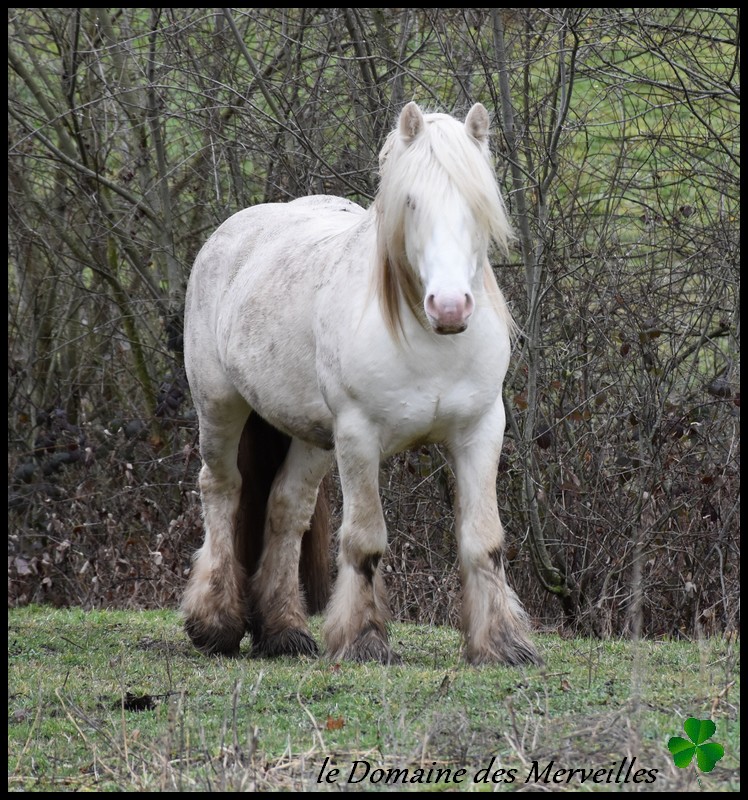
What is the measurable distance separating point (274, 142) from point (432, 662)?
15.1ft

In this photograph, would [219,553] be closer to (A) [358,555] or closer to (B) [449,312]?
(A) [358,555]

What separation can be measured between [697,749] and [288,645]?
2951 millimetres

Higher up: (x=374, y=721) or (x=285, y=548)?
(x=285, y=548)

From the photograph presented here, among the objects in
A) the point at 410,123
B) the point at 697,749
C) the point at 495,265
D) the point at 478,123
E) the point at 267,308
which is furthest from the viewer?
the point at 495,265

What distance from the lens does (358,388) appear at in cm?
474

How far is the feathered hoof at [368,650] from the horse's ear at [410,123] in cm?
203

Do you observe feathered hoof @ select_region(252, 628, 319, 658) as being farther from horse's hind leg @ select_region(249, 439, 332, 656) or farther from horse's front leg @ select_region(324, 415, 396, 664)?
horse's front leg @ select_region(324, 415, 396, 664)

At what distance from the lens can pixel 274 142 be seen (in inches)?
331

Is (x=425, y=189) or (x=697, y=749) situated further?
(x=425, y=189)

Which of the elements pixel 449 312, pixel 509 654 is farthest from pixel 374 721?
pixel 449 312

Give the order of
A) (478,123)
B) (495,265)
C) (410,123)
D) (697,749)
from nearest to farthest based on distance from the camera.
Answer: (697,749)
(410,123)
(478,123)
(495,265)

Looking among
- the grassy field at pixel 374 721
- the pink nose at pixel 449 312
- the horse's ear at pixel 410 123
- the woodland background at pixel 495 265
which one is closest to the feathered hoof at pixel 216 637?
the grassy field at pixel 374 721

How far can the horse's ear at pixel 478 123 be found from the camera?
4699mm

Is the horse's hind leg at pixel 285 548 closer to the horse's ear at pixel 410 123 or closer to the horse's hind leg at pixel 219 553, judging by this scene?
the horse's hind leg at pixel 219 553
